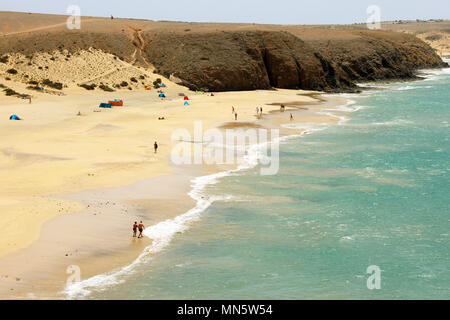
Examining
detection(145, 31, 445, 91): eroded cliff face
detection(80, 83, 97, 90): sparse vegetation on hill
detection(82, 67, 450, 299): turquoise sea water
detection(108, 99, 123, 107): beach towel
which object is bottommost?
detection(82, 67, 450, 299): turquoise sea water

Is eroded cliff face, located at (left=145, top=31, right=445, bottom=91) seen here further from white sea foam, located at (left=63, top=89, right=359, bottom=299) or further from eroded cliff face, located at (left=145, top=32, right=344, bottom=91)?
white sea foam, located at (left=63, top=89, right=359, bottom=299)

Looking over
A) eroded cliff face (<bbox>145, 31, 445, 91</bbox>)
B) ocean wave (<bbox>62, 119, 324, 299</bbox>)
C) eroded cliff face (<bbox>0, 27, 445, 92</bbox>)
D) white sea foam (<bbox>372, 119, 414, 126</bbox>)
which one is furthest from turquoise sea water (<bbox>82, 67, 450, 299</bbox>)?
eroded cliff face (<bbox>0, 27, 445, 92</bbox>)

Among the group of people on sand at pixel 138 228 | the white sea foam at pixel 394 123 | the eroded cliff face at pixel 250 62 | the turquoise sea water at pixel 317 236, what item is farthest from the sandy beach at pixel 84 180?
the eroded cliff face at pixel 250 62

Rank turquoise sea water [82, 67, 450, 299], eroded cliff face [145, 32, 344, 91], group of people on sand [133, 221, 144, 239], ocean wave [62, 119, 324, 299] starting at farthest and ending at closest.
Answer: eroded cliff face [145, 32, 344, 91] < group of people on sand [133, 221, 144, 239] < turquoise sea water [82, 67, 450, 299] < ocean wave [62, 119, 324, 299]

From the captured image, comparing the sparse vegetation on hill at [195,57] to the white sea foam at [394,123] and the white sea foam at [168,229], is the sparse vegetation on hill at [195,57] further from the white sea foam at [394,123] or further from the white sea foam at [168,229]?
the white sea foam at [168,229]

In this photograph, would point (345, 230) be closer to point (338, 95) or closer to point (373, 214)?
point (373, 214)

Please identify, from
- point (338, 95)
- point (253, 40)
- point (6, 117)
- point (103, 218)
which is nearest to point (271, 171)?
point (103, 218)
